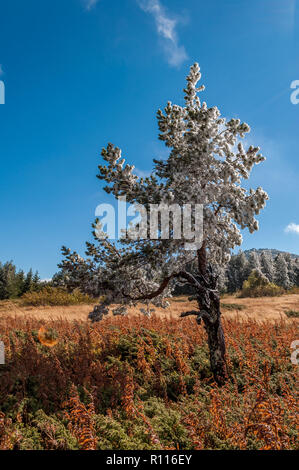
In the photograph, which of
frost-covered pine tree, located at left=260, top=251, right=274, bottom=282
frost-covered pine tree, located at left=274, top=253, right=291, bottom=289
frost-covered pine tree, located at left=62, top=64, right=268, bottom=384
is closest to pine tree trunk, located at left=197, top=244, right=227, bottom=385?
frost-covered pine tree, located at left=62, top=64, right=268, bottom=384

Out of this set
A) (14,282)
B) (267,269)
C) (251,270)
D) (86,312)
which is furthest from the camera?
(267,269)

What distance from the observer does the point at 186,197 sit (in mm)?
6820

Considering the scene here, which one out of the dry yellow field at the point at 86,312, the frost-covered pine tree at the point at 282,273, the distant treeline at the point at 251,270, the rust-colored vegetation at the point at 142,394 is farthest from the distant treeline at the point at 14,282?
the frost-covered pine tree at the point at 282,273

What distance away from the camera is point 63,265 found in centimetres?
722

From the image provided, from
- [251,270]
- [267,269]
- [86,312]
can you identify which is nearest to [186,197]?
[86,312]

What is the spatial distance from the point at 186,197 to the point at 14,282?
47661 mm

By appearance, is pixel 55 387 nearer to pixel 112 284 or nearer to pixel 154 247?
pixel 112 284

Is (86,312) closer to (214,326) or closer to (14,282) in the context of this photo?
(214,326)

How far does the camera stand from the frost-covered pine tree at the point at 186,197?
700cm

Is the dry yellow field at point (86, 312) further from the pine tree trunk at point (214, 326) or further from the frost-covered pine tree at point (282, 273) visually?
the frost-covered pine tree at point (282, 273)

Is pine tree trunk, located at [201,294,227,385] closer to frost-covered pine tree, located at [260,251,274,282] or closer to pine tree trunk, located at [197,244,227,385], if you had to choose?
pine tree trunk, located at [197,244,227,385]

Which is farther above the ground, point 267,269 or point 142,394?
point 267,269

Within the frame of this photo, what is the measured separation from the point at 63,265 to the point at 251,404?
5.52m

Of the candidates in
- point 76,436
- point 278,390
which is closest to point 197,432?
point 76,436
